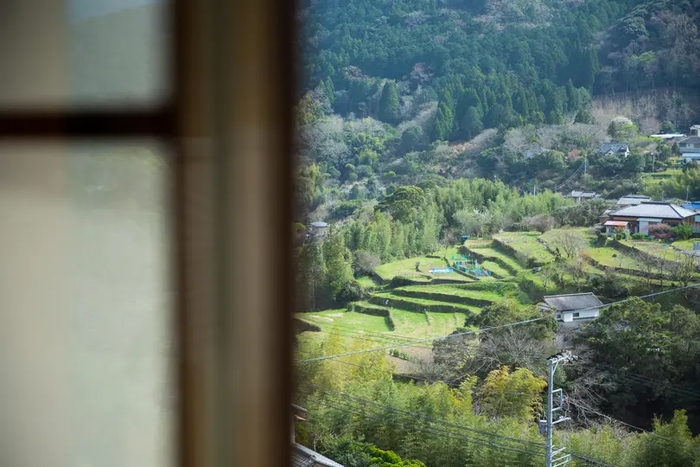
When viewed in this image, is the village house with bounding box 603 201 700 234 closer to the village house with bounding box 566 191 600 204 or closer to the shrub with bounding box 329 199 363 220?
the village house with bounding box 566 191 600 204

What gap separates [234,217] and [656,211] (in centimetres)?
61

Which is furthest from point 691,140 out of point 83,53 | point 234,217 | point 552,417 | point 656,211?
point 83,53

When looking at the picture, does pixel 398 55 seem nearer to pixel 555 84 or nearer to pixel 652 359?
pixel 555 84

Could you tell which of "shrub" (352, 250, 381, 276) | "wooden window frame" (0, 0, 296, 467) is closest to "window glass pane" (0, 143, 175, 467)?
"wooden window frame" (0, 0, 296, 467)

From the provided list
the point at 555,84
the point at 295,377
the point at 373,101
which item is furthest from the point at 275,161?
the point at 555,84

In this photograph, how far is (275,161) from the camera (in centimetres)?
75

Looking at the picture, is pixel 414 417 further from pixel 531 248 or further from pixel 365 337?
pixel 531 248

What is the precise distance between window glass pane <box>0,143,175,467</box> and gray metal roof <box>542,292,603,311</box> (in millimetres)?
553

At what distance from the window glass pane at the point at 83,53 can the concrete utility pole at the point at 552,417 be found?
0.67 meters

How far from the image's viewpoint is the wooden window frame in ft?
2.46

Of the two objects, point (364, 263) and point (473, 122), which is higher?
point (473, 122)

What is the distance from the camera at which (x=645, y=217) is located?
3.15ft

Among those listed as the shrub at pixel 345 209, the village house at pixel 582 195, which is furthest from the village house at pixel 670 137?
the shrub at pixel 345 209

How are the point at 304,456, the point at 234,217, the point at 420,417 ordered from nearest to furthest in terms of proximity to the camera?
1. the point at 234,217
2. the point at 304,456
3. the point at 420,417
